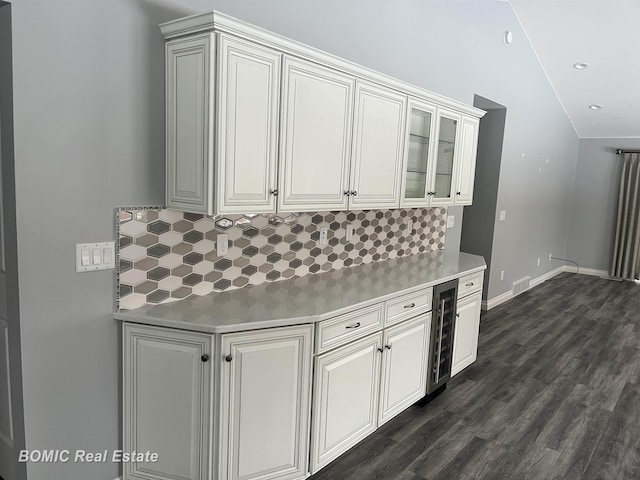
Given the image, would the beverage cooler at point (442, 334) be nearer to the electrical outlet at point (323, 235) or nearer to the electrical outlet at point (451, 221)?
the electrical outlet at point (323, 235)

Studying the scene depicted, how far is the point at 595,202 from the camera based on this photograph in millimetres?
8203

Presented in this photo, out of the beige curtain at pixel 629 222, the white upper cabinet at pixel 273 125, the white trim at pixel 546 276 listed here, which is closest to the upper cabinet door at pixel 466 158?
the white upper cabinet at pixel 273 125

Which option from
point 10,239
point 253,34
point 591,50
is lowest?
point 10,239

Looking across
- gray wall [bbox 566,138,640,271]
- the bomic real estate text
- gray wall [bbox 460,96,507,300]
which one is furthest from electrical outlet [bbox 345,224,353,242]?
gray wall [bbox 566,138,640,271]

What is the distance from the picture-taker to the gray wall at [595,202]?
26.2 feet

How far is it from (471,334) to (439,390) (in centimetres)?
54

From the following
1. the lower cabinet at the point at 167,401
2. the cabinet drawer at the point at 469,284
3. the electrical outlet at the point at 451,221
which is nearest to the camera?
the lower cabinet at the point at 167,401

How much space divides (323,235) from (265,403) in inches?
49.9

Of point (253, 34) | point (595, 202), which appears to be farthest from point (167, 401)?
point (595, 202)

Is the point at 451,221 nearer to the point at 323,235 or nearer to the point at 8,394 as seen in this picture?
the point at 323,235

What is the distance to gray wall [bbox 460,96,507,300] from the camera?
5.46 metres

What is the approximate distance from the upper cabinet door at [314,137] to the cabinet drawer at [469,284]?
1266mm

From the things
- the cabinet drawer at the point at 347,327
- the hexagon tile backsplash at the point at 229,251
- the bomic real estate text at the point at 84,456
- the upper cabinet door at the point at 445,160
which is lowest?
the bomic real estate text at the point at 84,456

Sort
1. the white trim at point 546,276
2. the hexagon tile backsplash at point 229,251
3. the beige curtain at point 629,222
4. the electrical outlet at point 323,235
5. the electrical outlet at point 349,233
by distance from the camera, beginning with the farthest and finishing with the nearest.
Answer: the beige curtain at point 629,222, the white trim at point 546,276, the electrical outlet at point 349,233, the electrical outlet at point 323,235, the hexagon tile backsplash at point 229,251
